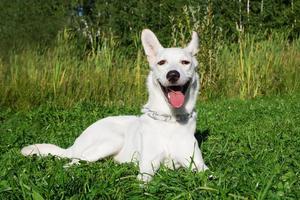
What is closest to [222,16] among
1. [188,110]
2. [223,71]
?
[223,71]

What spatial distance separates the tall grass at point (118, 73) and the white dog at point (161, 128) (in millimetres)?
4832

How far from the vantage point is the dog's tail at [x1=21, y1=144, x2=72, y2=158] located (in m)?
5.24

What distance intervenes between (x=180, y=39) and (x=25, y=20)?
12.2 meters

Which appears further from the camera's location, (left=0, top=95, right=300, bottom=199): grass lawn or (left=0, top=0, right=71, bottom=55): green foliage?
(left=0, top=0, right=71, bottom=55): green foliage

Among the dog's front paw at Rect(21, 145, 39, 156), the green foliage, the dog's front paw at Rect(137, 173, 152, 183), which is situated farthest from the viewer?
the green foliage

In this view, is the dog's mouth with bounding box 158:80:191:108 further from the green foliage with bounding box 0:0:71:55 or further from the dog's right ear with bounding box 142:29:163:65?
the green foliage with bounding box 0:0:71:55

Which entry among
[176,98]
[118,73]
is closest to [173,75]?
[176,98]

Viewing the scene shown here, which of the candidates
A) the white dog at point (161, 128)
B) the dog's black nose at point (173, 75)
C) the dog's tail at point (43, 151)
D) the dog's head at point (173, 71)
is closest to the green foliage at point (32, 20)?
the dog's tail at point (43, 151)

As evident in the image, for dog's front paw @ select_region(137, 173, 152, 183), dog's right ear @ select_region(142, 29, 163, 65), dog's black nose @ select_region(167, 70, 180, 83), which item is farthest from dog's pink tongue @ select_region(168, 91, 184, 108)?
dog's front paw @ select_region(137, 173, 152, 183)

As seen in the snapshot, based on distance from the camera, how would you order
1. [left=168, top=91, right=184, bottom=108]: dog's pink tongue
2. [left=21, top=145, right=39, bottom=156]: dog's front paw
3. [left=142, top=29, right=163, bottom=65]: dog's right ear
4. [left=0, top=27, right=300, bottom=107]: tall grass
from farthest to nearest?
1. [left=0, top=27, right=300, bottom=107]: tall grass
2. [left=21, top=145, right=39, bottom=156]: dog's front paw
3. [left=142, top=29, right=163, bottom=65]: dog's right ear
4. [left=168, top=91, right=184, bottom=108]: dog's pink tongue

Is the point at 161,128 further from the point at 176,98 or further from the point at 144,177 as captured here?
the point at 144,177

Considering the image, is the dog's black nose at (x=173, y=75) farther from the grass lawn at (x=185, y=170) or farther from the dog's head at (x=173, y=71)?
the grass lawn at (x=185, y=170)

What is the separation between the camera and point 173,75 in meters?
4.55

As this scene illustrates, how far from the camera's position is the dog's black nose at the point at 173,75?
179 inches
